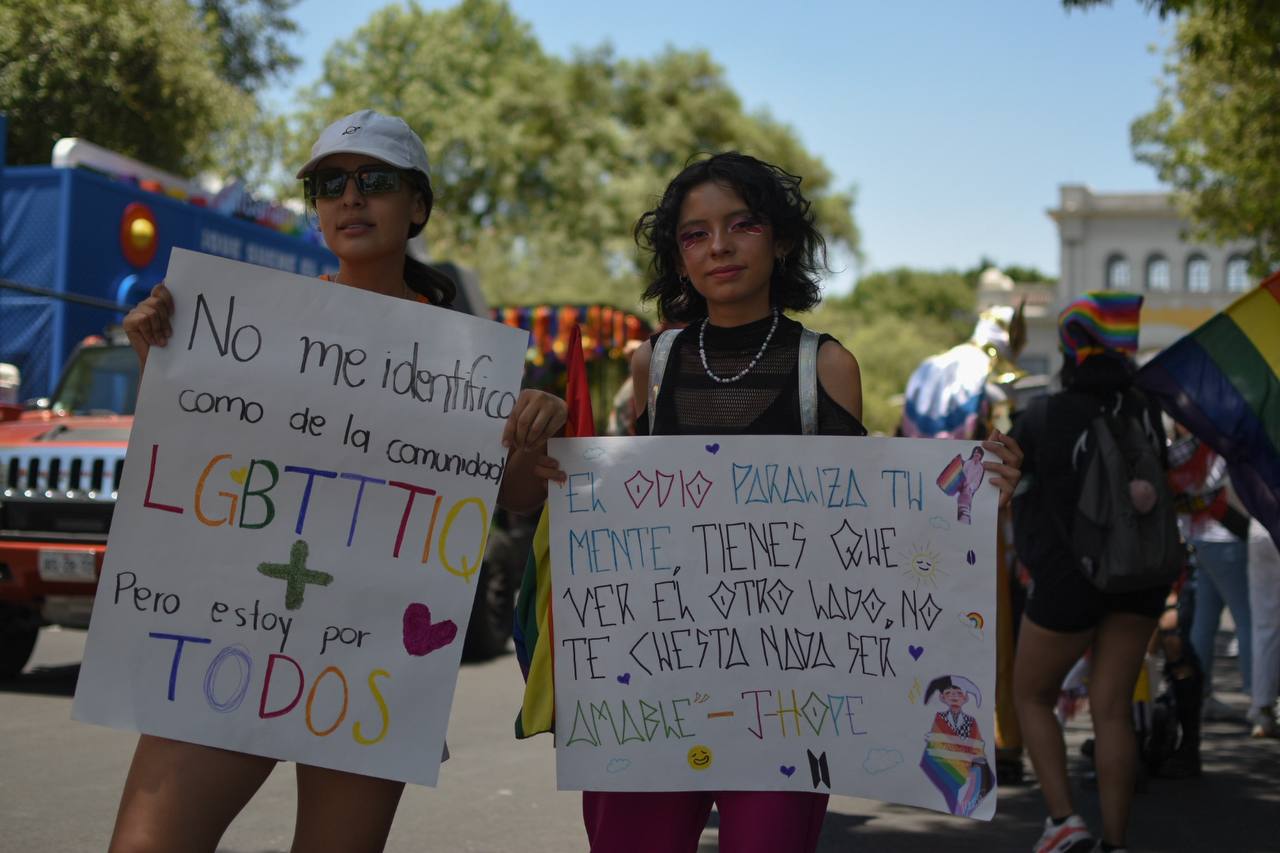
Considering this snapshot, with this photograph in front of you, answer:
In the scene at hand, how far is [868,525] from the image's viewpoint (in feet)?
9.99

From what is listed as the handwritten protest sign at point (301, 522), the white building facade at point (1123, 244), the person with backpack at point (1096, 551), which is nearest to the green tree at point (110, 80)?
the person with backpack at point (1096, 551)

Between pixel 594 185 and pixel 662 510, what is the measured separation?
3826 cm

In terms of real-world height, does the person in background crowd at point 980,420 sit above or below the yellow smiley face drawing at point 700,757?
above

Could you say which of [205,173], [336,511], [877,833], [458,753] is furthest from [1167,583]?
[205,173]

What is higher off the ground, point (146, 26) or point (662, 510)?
point (146, 26)

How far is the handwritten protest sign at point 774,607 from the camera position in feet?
9.76

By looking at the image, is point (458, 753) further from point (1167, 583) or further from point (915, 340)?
point (915, 340)

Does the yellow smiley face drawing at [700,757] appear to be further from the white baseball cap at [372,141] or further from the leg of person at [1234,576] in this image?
the leg of person at [1234,576]

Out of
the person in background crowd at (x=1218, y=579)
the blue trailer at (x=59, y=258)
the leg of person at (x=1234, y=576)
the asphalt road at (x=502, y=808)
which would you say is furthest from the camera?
the blue trailer at (x=59, y=258)

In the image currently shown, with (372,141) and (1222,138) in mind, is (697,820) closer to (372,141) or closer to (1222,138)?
(372,141)

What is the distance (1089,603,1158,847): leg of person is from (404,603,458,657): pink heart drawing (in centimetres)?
290

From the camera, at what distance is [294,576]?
2.88 m

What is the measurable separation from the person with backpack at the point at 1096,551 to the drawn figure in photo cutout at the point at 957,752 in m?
2.10

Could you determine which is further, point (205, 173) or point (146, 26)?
point (205, 173)
